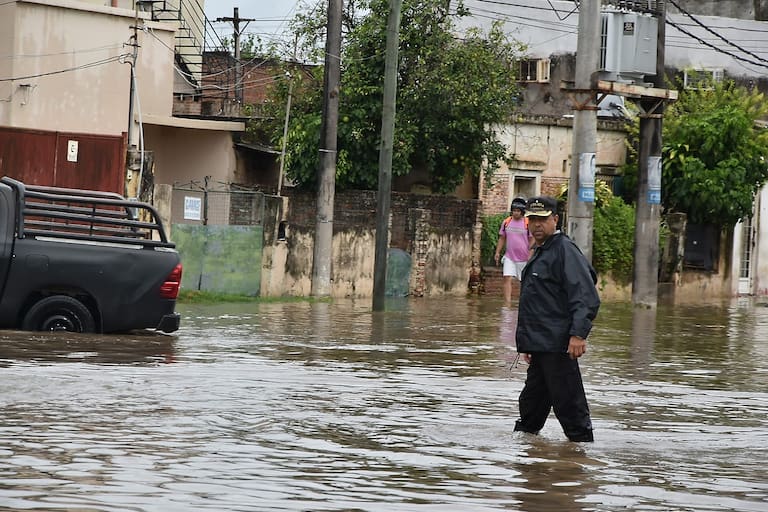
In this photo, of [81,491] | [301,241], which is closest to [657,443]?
[81,491]

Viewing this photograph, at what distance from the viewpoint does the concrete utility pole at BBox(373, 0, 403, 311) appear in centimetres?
2466

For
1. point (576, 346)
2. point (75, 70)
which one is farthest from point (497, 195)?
point (576, 346)

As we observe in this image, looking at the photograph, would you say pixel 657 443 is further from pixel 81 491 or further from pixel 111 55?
pixel 111 55

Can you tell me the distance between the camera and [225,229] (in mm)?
26688

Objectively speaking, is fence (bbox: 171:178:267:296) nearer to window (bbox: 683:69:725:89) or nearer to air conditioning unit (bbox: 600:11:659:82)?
air conditioning unit (bbox: 600:11:659:82)

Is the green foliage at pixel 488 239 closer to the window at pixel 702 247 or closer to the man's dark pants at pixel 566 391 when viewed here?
the window at pixel 702 247

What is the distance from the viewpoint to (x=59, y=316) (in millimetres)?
15211

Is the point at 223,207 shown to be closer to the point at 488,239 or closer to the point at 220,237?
the point at 220,237

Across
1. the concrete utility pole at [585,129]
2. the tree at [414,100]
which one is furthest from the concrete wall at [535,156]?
the concrete utility pole at [585,129]

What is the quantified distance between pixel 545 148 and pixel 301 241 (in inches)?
367

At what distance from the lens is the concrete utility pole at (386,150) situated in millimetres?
24656

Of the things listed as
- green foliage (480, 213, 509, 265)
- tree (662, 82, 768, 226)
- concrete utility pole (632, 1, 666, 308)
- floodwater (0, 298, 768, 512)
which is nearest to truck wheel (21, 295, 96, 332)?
floodwater (0, 298, 768, 512)

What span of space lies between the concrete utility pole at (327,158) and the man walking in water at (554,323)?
17820mm

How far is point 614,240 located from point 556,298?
24.0 m
